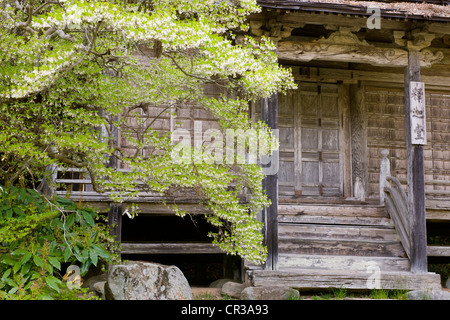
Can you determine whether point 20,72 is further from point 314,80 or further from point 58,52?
point 314,80

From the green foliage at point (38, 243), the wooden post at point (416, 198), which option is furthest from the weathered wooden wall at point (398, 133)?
the green foliage at point (38, 243)

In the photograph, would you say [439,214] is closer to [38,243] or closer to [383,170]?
[383,170]

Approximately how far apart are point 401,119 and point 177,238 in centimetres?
583

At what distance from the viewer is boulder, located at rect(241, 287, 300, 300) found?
8.16 metres

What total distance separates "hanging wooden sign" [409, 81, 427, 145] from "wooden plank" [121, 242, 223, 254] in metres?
4.12

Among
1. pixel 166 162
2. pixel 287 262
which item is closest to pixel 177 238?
pixel 287 262

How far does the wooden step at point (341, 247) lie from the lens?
9312 millimetres

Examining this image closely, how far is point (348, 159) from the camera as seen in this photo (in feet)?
39.0

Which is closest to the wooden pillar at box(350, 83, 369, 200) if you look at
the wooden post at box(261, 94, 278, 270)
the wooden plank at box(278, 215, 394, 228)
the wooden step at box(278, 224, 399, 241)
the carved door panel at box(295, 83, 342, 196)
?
the carved door panel at box(295, 83, 342, 196)

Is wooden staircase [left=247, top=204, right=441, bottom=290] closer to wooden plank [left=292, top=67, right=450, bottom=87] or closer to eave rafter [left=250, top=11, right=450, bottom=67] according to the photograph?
eave rafter [left=250, top=11, right=450, bottom=67]

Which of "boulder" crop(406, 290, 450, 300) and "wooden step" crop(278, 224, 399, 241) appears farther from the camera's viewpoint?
"wooden step" crop(278, 224, 399, 241)

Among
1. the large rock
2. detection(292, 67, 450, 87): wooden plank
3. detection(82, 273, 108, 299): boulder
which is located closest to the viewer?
the large rock
